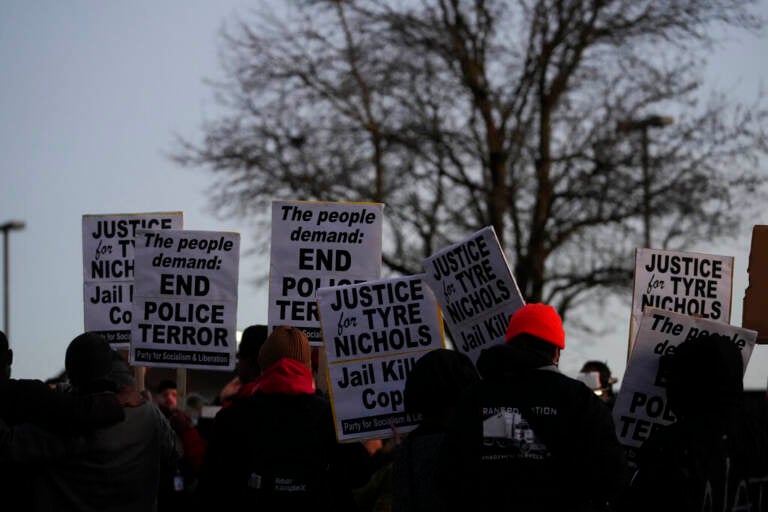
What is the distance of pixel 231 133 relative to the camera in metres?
22.3

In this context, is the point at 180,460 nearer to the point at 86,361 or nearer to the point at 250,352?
the point at 250,352

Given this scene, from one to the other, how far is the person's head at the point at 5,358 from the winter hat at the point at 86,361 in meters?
0.29

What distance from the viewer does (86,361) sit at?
266 inches

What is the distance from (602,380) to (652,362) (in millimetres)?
4204

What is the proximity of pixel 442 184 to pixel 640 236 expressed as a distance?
11.1ft

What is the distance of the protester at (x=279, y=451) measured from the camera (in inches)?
256

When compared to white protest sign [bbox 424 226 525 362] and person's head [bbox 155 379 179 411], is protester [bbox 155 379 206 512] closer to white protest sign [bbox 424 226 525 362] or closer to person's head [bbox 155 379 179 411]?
person's head [bbox 155 379 179 411]

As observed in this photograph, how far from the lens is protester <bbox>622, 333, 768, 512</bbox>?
555 cm

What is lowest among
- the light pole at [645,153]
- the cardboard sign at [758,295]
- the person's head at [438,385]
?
the person's head at [438,385]

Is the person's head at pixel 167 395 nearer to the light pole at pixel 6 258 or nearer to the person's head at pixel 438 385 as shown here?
the person's head at pixel 438 385

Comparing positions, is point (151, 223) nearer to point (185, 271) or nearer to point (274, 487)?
point (185, 271)

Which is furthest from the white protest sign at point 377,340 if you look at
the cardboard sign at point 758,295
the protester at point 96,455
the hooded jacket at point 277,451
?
the cardboard sign at point 758,295

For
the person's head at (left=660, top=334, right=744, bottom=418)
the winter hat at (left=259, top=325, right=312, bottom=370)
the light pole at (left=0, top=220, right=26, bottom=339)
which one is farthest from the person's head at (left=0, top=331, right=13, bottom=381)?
the light pole at (left=0, top=220, right=26, bottom=339)

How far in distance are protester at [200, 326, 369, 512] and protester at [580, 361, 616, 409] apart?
4405mm
